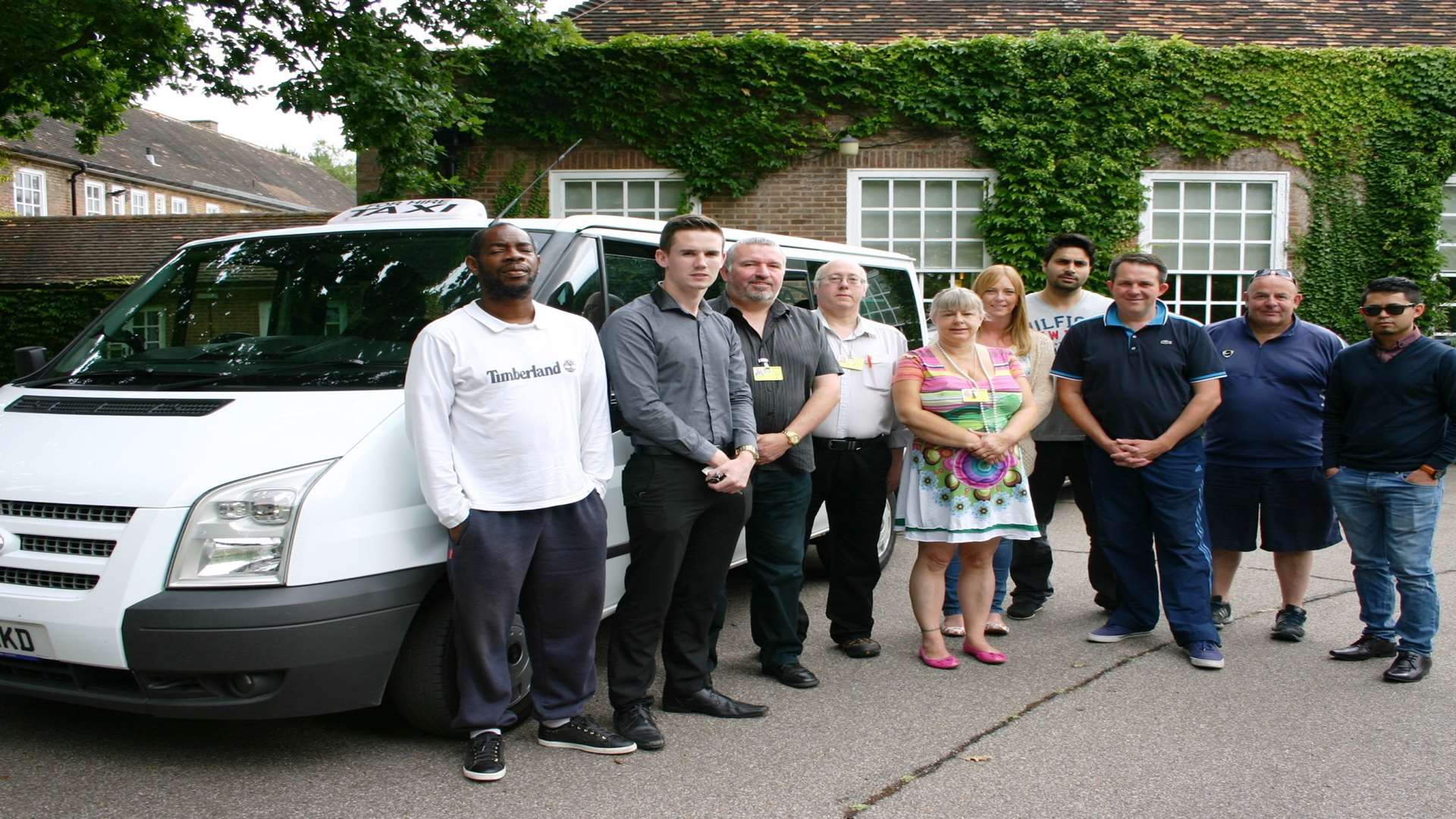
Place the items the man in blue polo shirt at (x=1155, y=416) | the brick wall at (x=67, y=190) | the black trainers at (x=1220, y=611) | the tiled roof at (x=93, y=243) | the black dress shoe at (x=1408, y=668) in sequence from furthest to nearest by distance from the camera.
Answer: the brick wall at (x=67, y=190)
the tiled roof at (x=93, y=243)
the black trainers at (x=1220, y=611)
the man in blue polo shirt at (x=1155, y=416)
the black dress shoe at (x=1408, y=668)

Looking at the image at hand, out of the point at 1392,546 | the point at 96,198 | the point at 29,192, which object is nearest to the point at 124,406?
the point at 1392,546

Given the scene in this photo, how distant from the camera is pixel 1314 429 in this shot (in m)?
5.42

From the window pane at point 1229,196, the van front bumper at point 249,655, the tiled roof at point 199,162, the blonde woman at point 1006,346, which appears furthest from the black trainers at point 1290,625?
the tiled roof at point 199,162

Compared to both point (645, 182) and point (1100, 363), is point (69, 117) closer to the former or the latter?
point (645, 182)

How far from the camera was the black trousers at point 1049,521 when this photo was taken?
5.83 metres

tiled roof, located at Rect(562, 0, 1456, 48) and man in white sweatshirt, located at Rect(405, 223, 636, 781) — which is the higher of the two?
tiled roof, located at Rect(562, 0, 1456, 48)

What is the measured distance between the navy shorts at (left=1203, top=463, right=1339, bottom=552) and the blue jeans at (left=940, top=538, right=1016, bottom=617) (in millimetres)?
990

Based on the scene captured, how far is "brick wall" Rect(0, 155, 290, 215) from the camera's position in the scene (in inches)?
1499

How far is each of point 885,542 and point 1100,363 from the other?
2.10m

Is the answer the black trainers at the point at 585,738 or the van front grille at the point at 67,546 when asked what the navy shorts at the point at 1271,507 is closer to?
the black trainers at the point at 585,738

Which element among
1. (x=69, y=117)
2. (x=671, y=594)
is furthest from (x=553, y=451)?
(x=69, y=117)

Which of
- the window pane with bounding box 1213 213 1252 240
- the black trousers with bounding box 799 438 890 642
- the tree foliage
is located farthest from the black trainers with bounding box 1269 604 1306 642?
the window pane with bounding box 1213 213 1252 240

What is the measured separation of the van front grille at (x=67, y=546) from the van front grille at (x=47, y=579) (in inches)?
2.4

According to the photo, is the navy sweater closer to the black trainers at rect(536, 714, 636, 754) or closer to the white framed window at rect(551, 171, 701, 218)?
the black trainers at rect(536, 714, 636, 754)
